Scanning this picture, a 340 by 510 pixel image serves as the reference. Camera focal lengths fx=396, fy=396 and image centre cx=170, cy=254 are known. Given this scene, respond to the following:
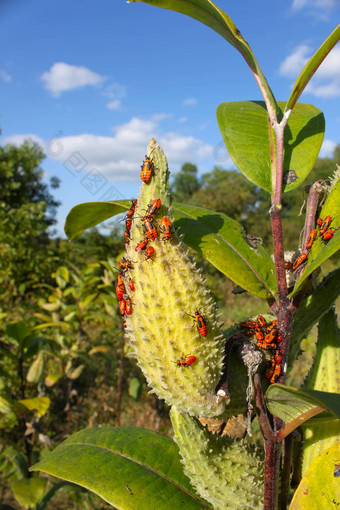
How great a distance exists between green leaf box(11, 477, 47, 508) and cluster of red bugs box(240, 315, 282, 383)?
2.65m

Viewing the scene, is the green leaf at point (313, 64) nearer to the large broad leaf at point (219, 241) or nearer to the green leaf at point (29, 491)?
the large broad leaf at point (219, 241)

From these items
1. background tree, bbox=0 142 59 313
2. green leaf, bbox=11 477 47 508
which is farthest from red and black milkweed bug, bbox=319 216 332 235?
background tree, bbox=0 142 59 313

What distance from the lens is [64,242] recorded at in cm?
1352

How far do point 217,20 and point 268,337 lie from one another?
870mm

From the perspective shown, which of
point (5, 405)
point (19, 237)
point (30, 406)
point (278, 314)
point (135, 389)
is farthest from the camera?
point (19, 237)

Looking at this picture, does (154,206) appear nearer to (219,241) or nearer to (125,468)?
(219,241)

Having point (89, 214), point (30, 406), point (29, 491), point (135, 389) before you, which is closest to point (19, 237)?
point (135, 389)

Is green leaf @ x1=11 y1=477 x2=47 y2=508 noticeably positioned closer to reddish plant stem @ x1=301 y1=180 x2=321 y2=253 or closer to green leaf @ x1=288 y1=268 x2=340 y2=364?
green leaf @ x1=288 y1=268 x2=340 y2=364

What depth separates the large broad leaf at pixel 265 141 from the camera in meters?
1.33

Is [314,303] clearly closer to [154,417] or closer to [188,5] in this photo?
[188,5]

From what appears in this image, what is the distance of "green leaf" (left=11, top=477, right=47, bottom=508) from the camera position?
2913mm

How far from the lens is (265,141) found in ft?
4.59

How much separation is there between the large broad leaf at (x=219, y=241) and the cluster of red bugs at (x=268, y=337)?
0.13 metres

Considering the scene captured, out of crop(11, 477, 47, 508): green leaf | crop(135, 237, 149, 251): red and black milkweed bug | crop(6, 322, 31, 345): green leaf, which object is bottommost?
crop(11, 477, 47, 508): green leaf
